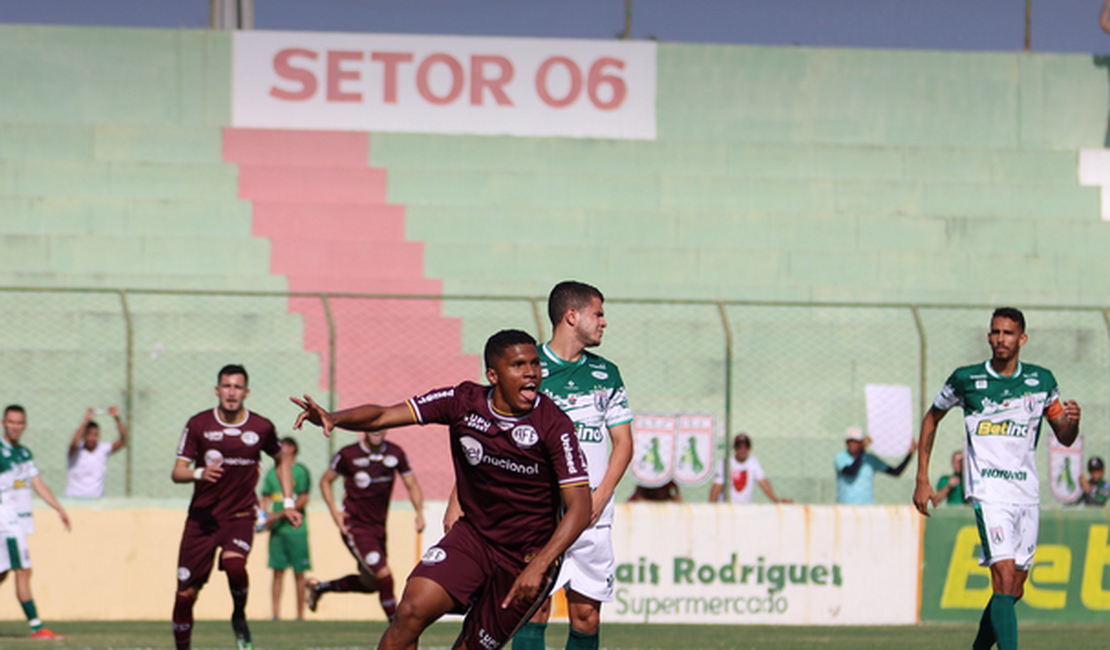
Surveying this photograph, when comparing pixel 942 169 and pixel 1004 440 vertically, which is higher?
pixel 942 169

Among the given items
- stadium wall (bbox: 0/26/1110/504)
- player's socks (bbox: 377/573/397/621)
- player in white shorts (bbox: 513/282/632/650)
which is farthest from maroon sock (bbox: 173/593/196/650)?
stadium wall (bbox: 0/26/1110/504)

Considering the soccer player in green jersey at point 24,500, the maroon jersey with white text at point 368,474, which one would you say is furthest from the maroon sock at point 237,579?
the maroon jersey with white text at point 368,474

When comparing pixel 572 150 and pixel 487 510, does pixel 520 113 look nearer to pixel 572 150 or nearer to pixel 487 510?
pixel 572 150

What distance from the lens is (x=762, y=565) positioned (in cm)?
1612

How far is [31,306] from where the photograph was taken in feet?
66.3

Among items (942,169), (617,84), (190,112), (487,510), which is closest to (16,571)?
(487,510)

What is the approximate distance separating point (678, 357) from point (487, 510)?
539 inches

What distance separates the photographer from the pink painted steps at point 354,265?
19688 millimetres

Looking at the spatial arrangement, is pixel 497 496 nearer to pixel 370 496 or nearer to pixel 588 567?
pixel 588 567

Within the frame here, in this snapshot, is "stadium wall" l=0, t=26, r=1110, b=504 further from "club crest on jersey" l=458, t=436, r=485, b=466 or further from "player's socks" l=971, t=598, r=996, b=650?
"club crest on jersey" l=458, t=436, r=485, b=466

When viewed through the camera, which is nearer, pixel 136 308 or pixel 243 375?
pixel 243 375

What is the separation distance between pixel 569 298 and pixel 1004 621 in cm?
348

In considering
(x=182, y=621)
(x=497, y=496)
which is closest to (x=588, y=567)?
(x=497, y=496)

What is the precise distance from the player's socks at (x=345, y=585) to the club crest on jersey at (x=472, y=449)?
26.6 feet
